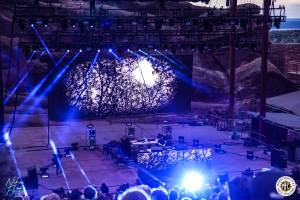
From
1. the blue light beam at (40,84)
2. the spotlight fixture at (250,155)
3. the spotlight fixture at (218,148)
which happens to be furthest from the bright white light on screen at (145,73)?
the spotlight fixture at (250,155)

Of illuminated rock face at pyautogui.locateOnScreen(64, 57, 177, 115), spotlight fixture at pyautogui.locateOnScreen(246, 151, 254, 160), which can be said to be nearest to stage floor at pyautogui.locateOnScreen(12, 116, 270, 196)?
spotlight fixture at pyautogui.locateOnScreen(246, 151, 254, 160)

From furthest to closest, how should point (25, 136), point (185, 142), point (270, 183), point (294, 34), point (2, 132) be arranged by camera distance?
point (294, 34)
point (25, 136)
point (185, 142)
point (2, 132)
point (270, 183)

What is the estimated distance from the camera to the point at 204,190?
1028 centimetres

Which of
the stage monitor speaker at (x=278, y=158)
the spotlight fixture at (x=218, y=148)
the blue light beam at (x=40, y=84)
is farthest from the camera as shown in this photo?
the blue light beam at (x=40, y=84)

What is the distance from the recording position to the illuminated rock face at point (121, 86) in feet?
83.8

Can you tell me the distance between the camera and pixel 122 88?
26.5 m

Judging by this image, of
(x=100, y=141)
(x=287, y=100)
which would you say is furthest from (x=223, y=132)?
(x=100, y=141)

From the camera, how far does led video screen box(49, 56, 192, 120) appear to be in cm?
2544

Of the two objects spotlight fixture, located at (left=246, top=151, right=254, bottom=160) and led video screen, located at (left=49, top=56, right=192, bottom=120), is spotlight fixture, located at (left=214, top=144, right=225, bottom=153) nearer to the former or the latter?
spotlight fixture, located at (left=246, top=151, right=254, bottom=160)

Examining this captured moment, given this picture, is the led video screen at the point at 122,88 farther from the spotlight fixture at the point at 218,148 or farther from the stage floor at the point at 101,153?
the spotlight fixture at the point at 218,148

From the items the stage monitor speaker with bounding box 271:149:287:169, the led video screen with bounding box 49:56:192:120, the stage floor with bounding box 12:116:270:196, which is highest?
the led video screen with bounding box 49:56:192:120

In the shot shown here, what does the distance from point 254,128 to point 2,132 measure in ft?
42.5

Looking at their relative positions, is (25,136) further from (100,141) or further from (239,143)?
(239,143)

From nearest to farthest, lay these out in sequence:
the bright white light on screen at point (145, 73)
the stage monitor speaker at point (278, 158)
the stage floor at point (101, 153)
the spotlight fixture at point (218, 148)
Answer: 1. the stage monitor speaker at point (278, 158)
2. the stage floor at point (101, 153)
3. the spotlight fixture at point (218, 148)
4. the bright white light on screen at point (145, 73)
